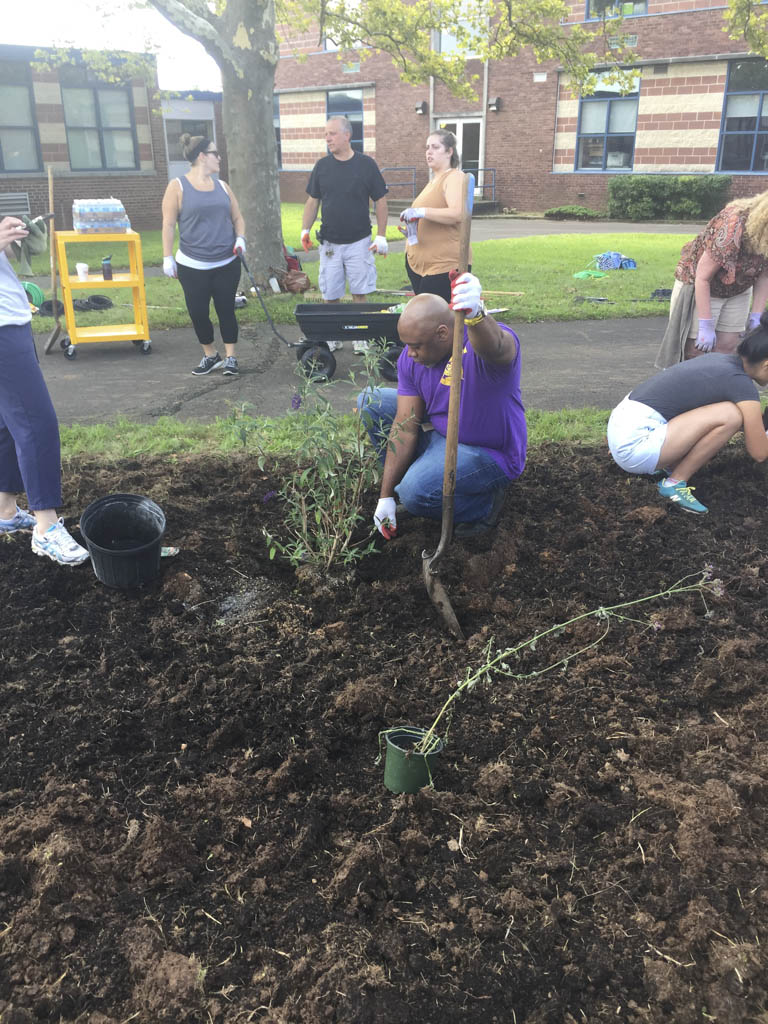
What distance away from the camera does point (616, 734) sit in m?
2.55

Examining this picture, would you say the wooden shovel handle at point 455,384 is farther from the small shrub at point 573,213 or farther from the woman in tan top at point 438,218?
the small shrub at point 573,213

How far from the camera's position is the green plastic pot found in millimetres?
2264

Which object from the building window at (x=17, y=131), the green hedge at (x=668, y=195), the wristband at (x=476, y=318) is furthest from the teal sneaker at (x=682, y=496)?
the green hedge at (x=668, y=195)

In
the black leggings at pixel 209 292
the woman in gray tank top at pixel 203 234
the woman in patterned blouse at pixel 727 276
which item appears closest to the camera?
the woman in patterned blouse at pixel 727 276

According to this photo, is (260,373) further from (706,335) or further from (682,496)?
(682,496)

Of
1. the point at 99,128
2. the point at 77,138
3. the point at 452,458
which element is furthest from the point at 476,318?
the point at 99,128

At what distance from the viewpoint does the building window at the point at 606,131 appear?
77.7ft

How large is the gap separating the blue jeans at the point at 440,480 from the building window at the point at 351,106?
29.2 metres

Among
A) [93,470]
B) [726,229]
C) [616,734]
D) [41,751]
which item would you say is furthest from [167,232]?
[616,734]

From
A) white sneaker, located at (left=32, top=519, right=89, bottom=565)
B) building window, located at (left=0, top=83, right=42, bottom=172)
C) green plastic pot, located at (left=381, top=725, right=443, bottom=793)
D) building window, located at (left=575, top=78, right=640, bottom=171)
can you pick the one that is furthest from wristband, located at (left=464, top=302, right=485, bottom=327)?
building window, located at (left=575, top=78, right=640, bottom=171)

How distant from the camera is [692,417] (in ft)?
13.5

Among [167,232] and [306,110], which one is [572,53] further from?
[306,110]

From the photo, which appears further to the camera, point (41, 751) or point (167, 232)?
point (167, 232)

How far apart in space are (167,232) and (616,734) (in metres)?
5.61
